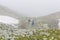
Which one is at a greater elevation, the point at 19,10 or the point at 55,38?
the point at 19,10

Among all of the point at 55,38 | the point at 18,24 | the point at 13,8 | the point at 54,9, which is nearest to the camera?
the point at 55,38

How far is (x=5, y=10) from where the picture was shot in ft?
16.0

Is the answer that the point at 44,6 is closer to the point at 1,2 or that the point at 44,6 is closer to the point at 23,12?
the point at 23,12

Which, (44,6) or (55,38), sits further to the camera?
(44,6)

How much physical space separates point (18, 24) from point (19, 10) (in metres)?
1.85

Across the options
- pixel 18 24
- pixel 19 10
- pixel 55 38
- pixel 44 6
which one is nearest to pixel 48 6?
pixel 44 6

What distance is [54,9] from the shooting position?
4.84m

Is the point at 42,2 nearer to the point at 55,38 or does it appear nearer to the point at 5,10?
the point at 5,10

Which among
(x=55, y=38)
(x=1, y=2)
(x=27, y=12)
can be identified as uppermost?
(x=1, y=2)

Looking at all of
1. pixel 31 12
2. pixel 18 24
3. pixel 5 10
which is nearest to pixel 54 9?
pixel 31 12

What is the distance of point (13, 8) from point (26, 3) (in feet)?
1.45

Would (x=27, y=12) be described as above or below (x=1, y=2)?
below

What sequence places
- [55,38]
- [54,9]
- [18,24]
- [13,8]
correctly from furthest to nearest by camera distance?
1. [13,8]
2. [54,9]
3. [18,24]
4. [55,38]

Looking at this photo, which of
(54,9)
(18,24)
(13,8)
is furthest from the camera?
(13,8)
